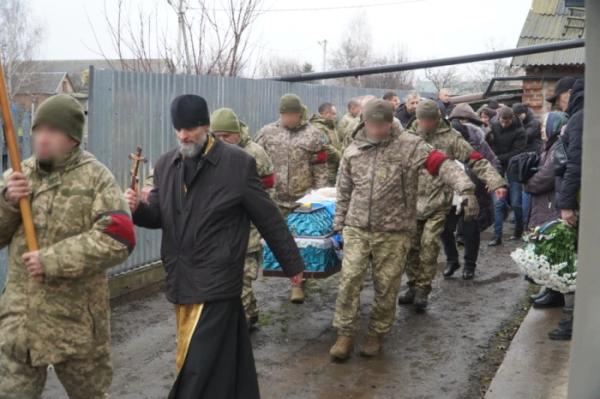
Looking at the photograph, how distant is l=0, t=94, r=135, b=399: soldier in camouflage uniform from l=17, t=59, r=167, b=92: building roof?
3862 mm

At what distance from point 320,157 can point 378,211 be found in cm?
218

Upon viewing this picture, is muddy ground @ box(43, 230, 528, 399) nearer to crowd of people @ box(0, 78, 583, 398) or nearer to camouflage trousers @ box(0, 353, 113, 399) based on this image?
crowd of people @ box(0, 78, 583, 398)

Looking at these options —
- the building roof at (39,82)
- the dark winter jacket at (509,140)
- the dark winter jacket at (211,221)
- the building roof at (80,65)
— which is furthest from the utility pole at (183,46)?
the building roof at (39,82)

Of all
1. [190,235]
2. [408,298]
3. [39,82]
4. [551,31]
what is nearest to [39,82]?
[39,82]

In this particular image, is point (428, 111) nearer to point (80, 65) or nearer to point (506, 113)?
point (506, 113)

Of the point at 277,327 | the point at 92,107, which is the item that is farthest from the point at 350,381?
the point at 92,107

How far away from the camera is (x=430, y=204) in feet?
25.1

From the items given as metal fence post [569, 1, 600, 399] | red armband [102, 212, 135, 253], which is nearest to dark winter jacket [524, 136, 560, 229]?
metal fence post [569, 1, 600, 399]

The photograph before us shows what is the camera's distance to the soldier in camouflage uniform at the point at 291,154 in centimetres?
787

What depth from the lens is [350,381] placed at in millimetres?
5645

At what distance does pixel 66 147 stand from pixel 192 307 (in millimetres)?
1112

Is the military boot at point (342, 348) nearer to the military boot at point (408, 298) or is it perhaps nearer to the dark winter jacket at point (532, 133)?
the military boot at point (408, 298)

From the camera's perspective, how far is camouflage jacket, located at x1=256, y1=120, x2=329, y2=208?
7.88 meters

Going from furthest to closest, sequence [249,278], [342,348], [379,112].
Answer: [249,278], [342,348], [379,112]
